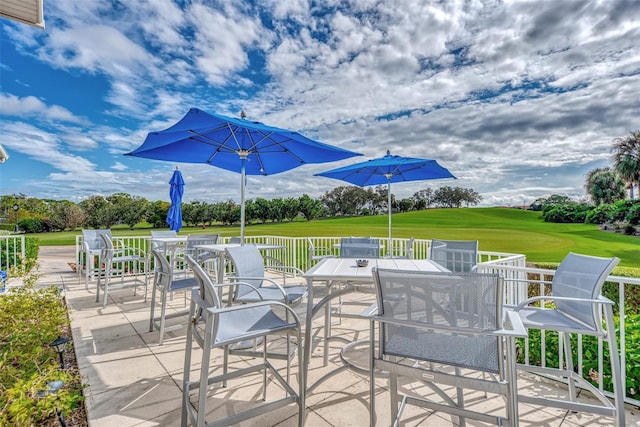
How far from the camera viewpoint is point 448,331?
1344 mm

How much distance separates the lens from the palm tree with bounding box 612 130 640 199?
2008 cm

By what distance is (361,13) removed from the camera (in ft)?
21.3

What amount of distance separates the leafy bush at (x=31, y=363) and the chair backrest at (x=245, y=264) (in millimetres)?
1212

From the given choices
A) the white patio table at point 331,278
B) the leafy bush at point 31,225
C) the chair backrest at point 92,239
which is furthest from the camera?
the leafy bush at point 31,225

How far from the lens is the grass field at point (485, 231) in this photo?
1630cm

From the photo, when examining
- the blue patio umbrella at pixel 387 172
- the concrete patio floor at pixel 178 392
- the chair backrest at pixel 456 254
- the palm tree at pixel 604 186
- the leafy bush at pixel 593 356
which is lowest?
the concrete patio floor at pixel 178 392

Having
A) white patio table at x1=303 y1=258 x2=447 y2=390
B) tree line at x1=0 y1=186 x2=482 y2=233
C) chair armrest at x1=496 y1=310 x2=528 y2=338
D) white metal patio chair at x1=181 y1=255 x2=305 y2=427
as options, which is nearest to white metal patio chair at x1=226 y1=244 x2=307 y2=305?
white patio table at x1=303 y1=258 x2=447 y2=390

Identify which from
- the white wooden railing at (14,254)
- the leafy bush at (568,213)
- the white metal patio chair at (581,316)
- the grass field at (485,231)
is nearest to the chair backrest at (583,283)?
the white metal patio chair at (581,316)

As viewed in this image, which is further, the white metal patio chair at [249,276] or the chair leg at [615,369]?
the white metal patio chair at [249,276]

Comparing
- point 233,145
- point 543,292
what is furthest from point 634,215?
point 233,145

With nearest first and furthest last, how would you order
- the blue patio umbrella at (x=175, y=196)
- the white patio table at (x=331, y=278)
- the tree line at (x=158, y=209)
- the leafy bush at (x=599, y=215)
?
the white patio table at (x=331, y=278)
the blue patio umbrella at (x=175, y=196)
the leafy bush at (x=599, y=215)
the tree line at (x=158, y=209)

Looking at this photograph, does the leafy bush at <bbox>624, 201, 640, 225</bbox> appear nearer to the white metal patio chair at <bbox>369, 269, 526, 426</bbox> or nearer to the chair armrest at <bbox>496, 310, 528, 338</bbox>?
the chair armrest at <bbox>496, 310, 528, 338</bbox>

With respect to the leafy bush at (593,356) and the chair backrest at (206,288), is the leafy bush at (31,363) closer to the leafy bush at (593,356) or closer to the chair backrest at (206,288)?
the chair backrest at (206,288)

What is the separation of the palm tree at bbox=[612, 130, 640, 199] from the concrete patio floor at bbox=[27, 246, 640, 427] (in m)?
26.2
